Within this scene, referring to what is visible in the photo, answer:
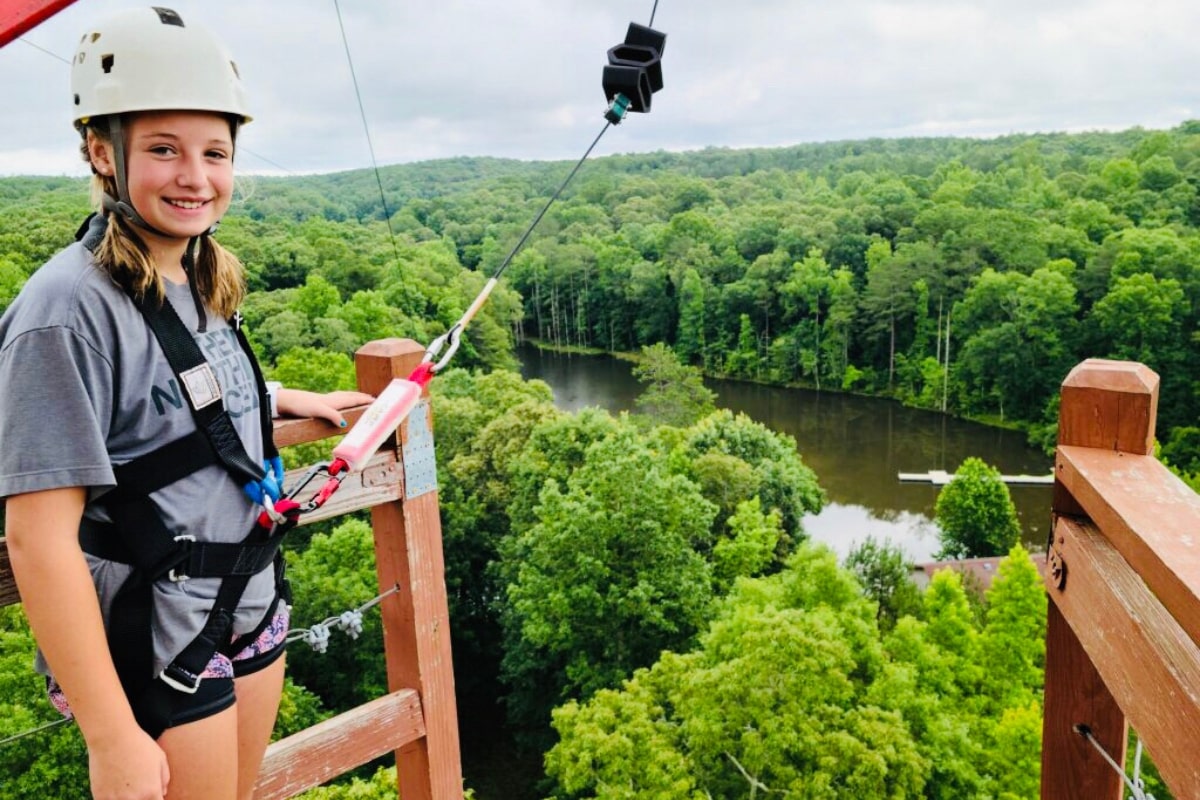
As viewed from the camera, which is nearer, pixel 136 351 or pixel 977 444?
pixel 136 351

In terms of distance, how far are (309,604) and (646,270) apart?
3772cm

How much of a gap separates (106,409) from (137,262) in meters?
0.26

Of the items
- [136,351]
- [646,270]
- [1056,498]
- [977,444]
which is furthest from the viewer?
[646,270]

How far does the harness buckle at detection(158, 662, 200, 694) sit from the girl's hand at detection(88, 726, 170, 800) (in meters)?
0.09

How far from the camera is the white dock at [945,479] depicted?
27.9 meters

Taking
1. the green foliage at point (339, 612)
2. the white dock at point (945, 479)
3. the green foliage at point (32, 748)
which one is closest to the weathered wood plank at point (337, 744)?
the green foliage at point (32, 748)

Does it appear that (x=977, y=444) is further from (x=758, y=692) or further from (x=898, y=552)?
(x=758, y=692)

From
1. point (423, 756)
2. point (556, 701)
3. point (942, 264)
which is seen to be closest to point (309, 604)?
point (556, 701)

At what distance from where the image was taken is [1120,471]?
1.70 metres

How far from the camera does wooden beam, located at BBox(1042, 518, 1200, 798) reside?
4.37ft

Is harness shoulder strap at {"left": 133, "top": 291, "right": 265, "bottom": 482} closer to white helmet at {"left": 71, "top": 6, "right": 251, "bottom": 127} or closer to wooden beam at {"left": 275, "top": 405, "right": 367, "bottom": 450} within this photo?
white helmet at {"left": 71, "top": 6, "right": 251, "bottom": 127}

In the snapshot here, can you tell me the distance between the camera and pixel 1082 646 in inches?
70.2

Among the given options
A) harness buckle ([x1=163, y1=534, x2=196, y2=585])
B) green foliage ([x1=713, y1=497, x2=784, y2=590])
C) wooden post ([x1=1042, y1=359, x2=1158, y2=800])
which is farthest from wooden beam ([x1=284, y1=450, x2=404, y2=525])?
green foliage ([x1=713, y1=497, x2=784, y2=590])

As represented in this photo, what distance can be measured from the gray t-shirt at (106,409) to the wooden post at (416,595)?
782 millimetres
